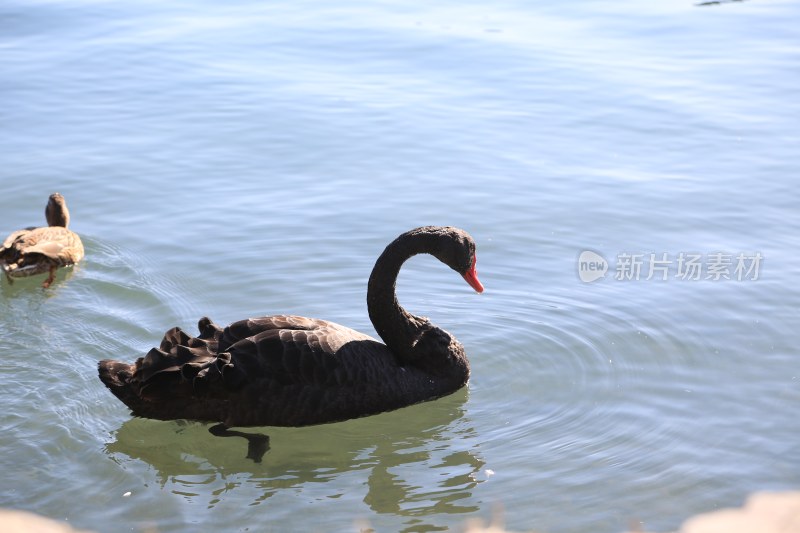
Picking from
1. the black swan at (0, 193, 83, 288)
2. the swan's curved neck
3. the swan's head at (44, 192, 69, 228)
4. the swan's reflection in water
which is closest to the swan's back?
the swan's reflection in water

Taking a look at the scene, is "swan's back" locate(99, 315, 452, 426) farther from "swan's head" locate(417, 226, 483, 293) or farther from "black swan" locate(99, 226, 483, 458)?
"swan's head" locate(417, 226, 483, 293)

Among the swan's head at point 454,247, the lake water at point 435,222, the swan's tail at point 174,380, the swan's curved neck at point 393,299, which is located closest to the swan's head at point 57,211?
the lake water at point 435,222

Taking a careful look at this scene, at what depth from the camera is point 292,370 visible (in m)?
6.45

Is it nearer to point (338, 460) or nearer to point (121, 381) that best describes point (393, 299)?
point (338, 460)

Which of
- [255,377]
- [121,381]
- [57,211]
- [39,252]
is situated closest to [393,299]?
[255,377]

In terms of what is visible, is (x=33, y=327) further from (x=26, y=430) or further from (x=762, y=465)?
(x=762, y=465)

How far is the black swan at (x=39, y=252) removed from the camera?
8.39 meters

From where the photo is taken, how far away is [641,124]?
11227mm

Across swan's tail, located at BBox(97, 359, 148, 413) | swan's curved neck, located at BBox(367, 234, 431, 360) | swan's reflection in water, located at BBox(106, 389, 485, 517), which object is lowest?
swan's reflection in water, located at BBox(106, 389, 485, 517)

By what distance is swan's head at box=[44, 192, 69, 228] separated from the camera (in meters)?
9.10

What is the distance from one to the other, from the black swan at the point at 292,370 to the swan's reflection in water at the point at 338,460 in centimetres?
11

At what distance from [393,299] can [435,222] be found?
247 cm

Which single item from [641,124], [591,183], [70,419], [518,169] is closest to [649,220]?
[591,183]

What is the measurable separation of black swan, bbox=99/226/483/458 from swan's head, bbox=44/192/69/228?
9.95 ft
